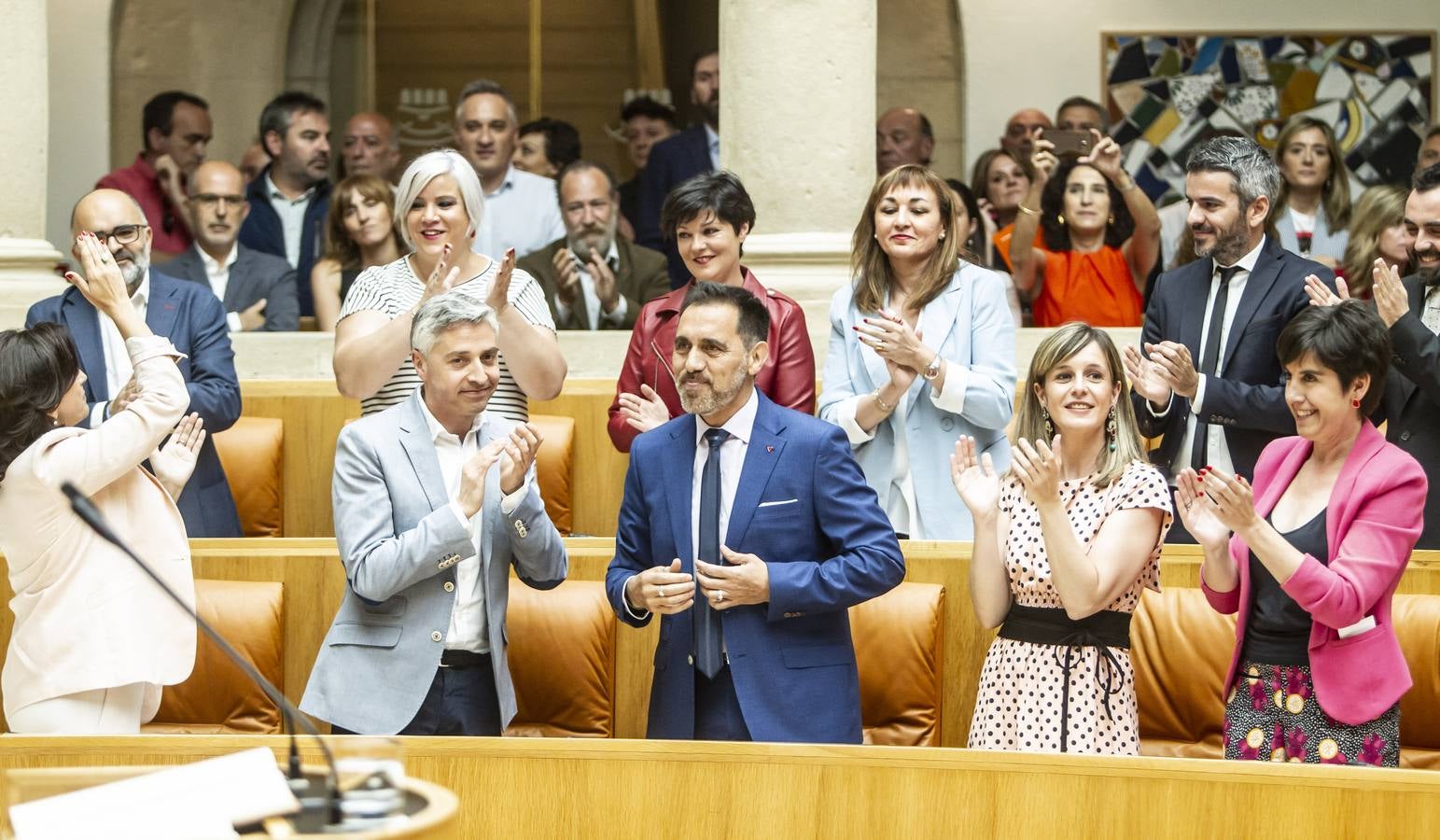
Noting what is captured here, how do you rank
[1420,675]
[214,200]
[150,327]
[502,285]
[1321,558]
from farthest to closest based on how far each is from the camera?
[214,200] → [150,327] → [502,285] → [1420,675] → [1321,558]

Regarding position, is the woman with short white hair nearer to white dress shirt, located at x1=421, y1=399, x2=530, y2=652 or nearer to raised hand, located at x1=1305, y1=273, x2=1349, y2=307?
white dress shirt, located at x1=421, y1=399, x2=530, y2=652

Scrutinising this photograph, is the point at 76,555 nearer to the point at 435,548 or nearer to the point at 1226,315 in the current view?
the point at 435,548

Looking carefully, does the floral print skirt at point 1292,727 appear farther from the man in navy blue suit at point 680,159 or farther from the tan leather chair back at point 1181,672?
the man in navy blue suit at point 680,159

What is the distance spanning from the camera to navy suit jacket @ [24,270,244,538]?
13.6ft

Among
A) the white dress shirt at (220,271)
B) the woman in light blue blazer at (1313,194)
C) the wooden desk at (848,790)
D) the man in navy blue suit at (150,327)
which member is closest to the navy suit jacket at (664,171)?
the white dress shirt at (220,271)

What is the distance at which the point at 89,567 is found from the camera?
3262 millimetres

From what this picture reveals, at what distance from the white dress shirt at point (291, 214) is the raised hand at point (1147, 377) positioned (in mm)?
3453

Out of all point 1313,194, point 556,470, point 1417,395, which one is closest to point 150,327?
point 556,470

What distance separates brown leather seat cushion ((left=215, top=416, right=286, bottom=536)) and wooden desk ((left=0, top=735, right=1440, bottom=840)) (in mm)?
2162

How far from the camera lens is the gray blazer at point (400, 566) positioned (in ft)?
10.5

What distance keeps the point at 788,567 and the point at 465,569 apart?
68 centimetres

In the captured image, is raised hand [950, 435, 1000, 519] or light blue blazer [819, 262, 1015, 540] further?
light blue blazer [819, 262, 1015, 540]

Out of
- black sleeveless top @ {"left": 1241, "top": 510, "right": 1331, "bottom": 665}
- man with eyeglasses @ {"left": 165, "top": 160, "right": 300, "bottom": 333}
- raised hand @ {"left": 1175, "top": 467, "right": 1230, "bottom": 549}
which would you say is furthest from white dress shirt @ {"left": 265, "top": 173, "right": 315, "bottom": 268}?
black sleeveless top @ {"left": 1241, "top": 510, "right": 1331, "bottom": 665}

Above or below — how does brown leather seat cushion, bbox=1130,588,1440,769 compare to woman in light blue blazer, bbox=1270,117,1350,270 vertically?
below
